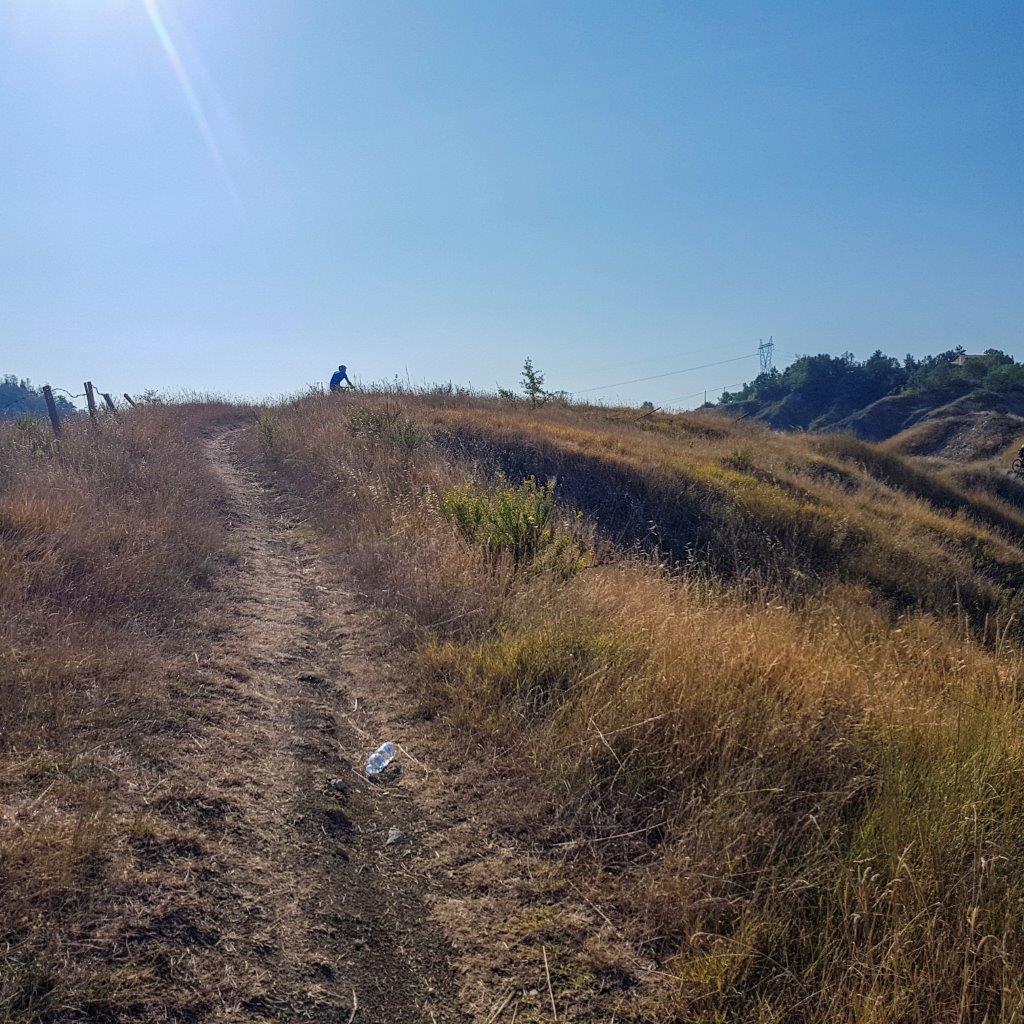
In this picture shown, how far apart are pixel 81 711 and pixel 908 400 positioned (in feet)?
221

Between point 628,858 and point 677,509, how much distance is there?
11.1m

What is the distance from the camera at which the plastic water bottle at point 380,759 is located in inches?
145

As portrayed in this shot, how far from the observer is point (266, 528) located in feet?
31.0

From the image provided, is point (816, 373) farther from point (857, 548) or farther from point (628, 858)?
point (628, 858)

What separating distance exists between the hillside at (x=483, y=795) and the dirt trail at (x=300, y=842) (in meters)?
0.02

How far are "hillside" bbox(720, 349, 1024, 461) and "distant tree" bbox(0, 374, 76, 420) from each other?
1137 inches

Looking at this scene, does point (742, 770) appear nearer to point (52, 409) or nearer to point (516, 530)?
point (516, 530)

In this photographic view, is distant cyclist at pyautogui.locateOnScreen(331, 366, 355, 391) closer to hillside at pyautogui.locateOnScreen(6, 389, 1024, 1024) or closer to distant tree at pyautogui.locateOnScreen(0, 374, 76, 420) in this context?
distant tree at pyautogui.locateOnScreen(0, 374, 76, 420)

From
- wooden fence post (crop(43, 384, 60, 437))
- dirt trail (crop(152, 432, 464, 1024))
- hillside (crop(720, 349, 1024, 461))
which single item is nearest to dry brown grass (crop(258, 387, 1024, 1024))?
dirt trail (crop(152, 432, 464, 1024))

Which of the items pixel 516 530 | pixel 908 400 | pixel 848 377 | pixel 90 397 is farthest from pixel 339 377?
pixel 848 377

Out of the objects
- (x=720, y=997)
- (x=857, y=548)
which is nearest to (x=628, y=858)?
(x=720, y=997)

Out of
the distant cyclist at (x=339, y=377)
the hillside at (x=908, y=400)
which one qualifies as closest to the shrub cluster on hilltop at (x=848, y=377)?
the hillside at (x=908, y=400)

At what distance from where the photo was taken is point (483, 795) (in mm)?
3402

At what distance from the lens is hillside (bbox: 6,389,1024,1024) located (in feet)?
7.38
